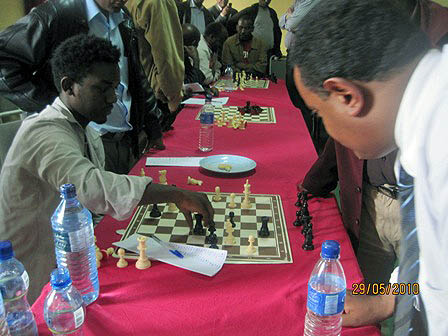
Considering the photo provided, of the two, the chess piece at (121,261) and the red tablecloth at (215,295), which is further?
the chess piece at (121,261)

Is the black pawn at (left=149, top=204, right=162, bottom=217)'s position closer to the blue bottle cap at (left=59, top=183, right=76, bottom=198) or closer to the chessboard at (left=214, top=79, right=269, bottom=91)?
the blue bottle cap at (left=59, top=183, right=76, bottom=198)

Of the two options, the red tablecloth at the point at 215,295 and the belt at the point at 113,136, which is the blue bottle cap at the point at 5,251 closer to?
the red tablecloth at the point at 215,295

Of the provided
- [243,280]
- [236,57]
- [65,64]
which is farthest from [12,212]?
[236,57]

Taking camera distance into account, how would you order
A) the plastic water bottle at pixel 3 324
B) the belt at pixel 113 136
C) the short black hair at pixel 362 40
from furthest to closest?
the belt at pixel 113 136, the plastic water bottle at pixel 3 324, the short black hair at pixel 362 40

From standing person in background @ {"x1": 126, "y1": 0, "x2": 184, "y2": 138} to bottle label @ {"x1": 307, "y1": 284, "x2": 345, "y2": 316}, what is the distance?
231 cm

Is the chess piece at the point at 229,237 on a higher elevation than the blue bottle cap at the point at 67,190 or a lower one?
lower

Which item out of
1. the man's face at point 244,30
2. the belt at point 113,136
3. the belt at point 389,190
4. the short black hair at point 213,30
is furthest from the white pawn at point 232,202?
the man's face at point 244,30

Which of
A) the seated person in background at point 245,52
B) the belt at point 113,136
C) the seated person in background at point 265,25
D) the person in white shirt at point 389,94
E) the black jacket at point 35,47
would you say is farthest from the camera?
the seated person in background at point 265,25

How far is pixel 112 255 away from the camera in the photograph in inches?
55.1

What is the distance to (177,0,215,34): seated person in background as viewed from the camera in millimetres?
5348

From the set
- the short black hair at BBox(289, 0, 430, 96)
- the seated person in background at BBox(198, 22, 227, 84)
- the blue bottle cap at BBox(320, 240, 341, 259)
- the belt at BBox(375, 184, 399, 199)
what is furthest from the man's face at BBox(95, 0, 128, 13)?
the seated person in background at BBox(198, 22, 227, 84)

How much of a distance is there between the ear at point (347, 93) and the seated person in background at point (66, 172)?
0.77 metres

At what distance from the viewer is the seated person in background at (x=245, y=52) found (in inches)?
241

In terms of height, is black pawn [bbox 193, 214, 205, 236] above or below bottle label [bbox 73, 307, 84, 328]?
below
